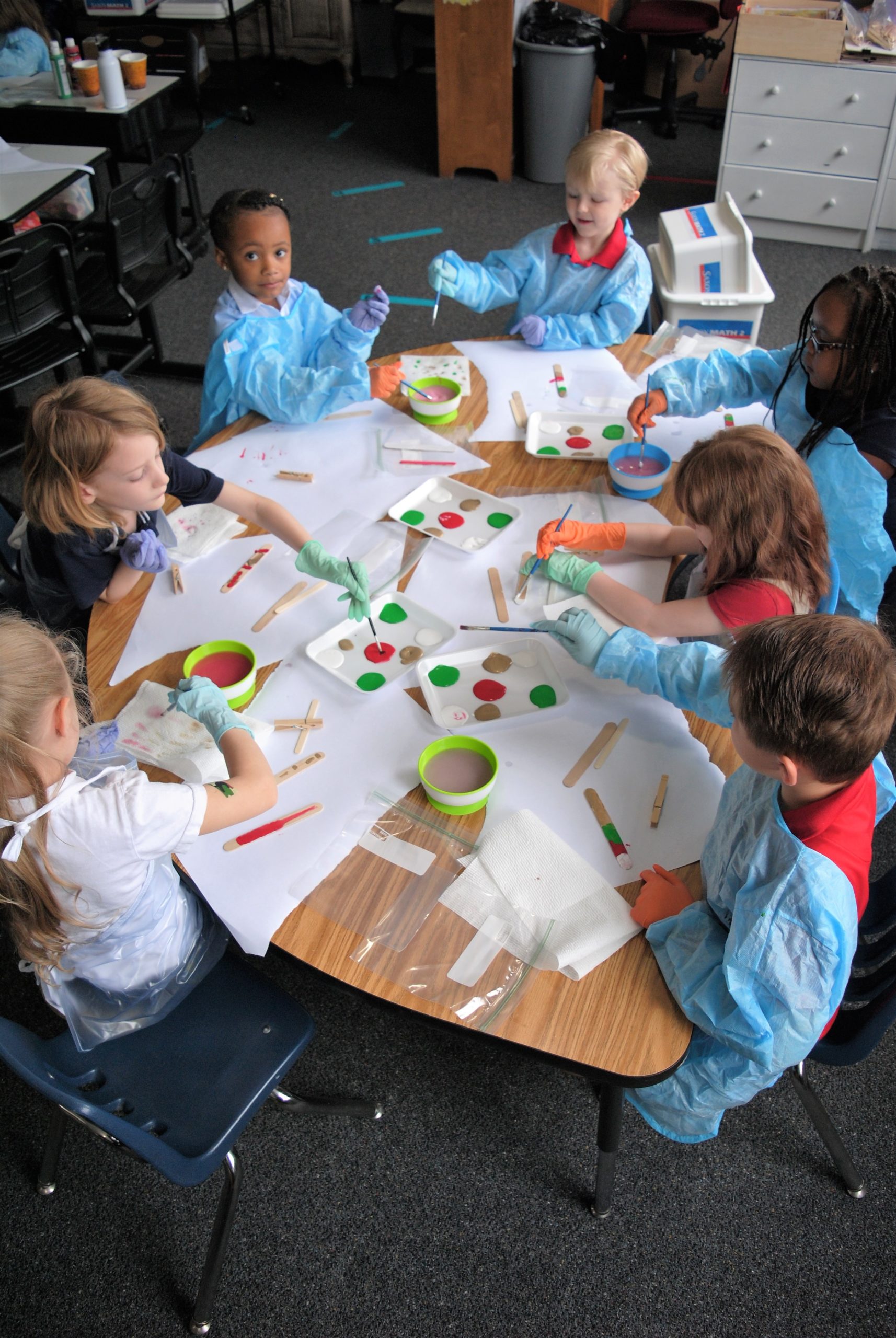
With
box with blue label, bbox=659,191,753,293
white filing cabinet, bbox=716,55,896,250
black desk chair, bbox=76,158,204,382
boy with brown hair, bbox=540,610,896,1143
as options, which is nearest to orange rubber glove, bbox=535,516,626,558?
boy with brown hair, bbox=540,610,896,1143

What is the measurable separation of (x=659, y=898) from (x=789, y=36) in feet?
12.7

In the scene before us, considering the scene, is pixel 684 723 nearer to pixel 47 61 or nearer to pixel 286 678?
pixel 286 678

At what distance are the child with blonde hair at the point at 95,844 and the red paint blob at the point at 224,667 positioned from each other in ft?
0.33

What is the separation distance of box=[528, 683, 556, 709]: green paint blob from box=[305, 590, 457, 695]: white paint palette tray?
0.18 metres

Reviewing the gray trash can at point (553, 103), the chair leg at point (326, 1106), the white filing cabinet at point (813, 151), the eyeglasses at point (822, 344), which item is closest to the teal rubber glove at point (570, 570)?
the eyeglasses at point (822, 344)

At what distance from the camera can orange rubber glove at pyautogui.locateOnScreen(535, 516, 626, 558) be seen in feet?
5.53

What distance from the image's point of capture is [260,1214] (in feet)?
5.08

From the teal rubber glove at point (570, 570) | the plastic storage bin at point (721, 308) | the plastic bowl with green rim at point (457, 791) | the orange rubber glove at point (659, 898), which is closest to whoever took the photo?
the orange rubber glove at point (659, 898)

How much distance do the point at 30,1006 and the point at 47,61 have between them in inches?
157

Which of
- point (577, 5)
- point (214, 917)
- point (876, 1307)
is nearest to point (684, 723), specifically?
point (214, 917)

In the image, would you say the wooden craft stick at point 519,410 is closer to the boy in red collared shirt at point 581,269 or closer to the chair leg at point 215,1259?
the boy in red collared shirt at point 581,269

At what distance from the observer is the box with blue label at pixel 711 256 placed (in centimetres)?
258

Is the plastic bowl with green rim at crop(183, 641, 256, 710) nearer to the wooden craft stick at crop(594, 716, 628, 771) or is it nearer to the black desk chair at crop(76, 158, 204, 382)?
the wooden craft stick at crop(594, 716, 628, 771)

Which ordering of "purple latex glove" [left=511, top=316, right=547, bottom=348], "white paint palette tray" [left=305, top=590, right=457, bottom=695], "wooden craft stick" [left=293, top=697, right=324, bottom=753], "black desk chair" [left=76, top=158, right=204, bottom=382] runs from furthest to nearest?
"black desk chair" [left=76, top=158, right=204, bottom=382]
"purple latex glove" [left=511, top=316, right=547, bottom=348]
"white paint palette tray" [left=305, top=590, right=457, bottom=695]
"wooden craft stick" [left=293, top=697, right=324, bottom=753]
